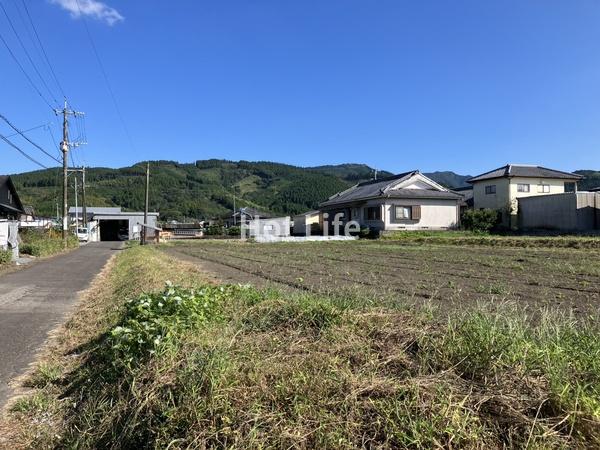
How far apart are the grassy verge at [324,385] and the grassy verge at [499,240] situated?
21250mm

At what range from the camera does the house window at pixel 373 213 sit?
129 feet

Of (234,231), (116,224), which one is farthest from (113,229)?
(234,231)

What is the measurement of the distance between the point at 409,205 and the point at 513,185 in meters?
8.90

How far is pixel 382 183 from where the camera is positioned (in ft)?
141

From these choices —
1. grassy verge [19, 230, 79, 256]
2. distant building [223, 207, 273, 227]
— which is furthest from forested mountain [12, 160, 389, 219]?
grassy verge [19, 230, 79, 256]

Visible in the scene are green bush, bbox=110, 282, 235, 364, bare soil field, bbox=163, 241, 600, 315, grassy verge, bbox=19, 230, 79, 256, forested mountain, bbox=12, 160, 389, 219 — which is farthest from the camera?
forested mountain, bbox=12, 160, 389, 219

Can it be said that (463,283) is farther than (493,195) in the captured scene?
No

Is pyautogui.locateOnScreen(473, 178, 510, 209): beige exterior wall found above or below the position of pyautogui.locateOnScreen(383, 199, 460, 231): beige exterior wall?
above

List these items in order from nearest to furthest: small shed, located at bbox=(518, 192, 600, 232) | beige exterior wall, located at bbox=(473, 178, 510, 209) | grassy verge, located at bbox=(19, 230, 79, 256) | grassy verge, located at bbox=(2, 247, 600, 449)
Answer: grassy verge, located at bbox=(2, 247, 600, 449)
grassy verge, located at bbox=(19, 230, 79, 256)
small shed, located at bbox=(518, 192, 600, 232)
beige exterior wall, located at bbox=(473, 178, 510, 209)

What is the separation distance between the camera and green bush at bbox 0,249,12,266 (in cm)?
1719

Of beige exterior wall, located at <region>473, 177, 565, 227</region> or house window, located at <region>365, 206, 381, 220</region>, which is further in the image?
house window, located at <region>365, 206, 381, 220</region>

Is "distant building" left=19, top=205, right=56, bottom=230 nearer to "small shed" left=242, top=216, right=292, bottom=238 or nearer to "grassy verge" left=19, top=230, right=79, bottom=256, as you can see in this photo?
"grassy verge" left=19, top=230, right=79, bottom=256

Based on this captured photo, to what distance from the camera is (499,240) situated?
1053 inches

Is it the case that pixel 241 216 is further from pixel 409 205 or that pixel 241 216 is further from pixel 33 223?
pixel 409 205
